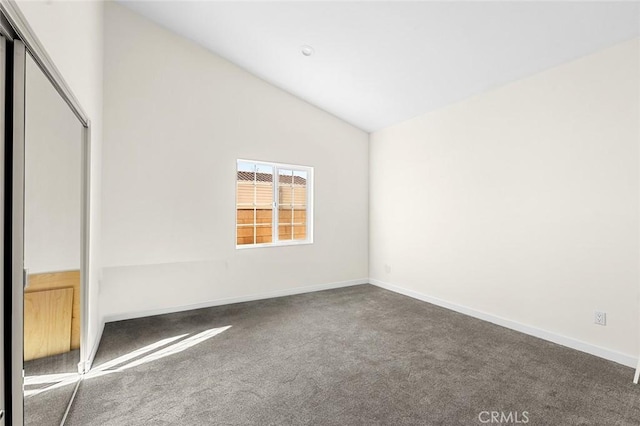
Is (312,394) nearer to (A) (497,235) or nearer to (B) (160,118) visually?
(A) (497,235)

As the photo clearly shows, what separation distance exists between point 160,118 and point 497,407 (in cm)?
410

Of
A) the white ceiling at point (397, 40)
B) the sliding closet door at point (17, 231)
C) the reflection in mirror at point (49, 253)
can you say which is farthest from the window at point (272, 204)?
the sliding closet door at point (17, 231)

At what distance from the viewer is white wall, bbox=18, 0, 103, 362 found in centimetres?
138

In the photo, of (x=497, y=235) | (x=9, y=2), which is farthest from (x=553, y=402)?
(x=9, y=2)

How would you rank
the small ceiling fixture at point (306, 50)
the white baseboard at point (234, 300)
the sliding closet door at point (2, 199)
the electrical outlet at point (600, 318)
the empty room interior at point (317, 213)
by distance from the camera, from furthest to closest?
1. the white baseboard at point (234, 300)
2. the small ceiling fixture at point (306, 50)
3. the electrical outlet at point (600, 318)
4. the empty room interior at point (317, 213)
5. the sliding closet door at point (2, 199)

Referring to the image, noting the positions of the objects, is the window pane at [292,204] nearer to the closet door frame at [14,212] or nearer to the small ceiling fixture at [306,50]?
the small ceiling fixture at [306,50]

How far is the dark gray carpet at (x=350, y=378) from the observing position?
187cm

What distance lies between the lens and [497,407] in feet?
6.37

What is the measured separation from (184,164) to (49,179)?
2.30m

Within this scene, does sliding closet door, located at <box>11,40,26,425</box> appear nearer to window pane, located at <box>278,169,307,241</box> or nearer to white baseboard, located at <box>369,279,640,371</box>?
window pane, located at <box>278,169,307,241</box>

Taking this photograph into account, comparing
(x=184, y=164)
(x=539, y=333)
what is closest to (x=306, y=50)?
(x=184, y=164)

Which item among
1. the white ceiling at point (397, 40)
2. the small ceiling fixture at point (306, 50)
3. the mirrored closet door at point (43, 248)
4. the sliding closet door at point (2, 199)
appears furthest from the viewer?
the small ceiling fixture at point (306, 50)

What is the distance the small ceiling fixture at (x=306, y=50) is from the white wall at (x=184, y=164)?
104cm

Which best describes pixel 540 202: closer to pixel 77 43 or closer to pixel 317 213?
pixel 317 213
